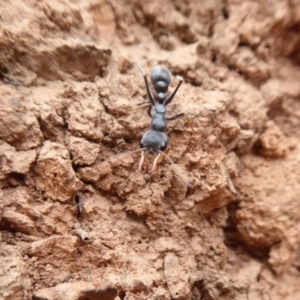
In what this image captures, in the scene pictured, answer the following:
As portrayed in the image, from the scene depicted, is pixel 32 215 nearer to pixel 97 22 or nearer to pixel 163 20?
pixel 97 22

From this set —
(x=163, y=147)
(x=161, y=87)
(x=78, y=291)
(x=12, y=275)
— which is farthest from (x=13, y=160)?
(x=161, y=87)

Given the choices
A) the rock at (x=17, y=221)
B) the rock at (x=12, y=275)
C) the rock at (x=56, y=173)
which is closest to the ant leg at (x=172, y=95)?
the rock at (x=56, y=173)

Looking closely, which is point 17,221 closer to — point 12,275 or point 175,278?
point 12,275

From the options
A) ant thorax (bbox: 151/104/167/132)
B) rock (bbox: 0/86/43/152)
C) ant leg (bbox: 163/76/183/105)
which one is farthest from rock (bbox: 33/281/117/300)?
ant leg (bbox: 163/76/183/105)

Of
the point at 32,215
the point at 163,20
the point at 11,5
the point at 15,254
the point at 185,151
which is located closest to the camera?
the point at 15,254

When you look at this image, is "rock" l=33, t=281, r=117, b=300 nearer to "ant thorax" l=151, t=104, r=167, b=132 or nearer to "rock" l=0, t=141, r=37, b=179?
"rock" l=0, t=141, r=37, b=179

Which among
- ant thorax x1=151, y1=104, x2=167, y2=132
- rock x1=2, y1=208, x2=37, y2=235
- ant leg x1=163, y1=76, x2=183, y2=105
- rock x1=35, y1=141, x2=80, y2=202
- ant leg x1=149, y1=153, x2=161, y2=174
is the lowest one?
rock x1=2, y1=208, x2=37, y2=235

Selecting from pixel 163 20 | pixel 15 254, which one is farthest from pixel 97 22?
pixel 15 254
